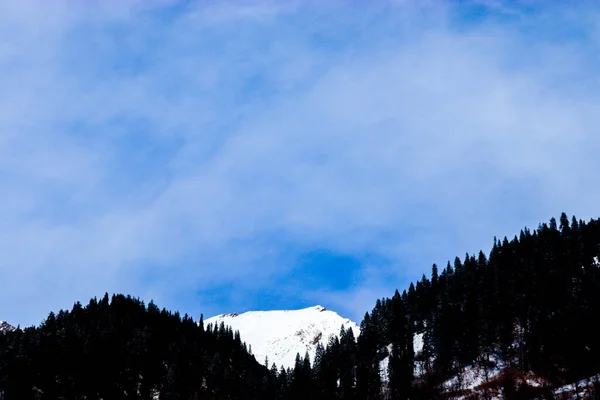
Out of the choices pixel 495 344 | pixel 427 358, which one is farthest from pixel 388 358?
pixel 495 344

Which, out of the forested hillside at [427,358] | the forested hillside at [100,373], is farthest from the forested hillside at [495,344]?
the forested hillside at [100,373]

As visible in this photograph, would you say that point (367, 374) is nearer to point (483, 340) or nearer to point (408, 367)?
point (408, 367)

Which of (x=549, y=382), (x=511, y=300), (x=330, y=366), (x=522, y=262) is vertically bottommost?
(x=549, y=382)

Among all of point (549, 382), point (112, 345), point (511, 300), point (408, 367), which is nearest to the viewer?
point (549, 382)

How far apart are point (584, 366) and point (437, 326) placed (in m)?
42.9

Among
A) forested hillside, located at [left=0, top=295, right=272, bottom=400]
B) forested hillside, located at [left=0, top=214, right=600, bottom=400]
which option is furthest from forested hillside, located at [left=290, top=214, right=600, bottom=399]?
forested hillside, located at [left=0, top=295, right=272, bottom=400]

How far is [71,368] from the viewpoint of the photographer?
17700cm

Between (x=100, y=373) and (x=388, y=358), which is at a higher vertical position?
(x=388, y=358)

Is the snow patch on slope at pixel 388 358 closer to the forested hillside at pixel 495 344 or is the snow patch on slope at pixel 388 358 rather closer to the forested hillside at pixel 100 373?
the forested hillside at pixel 495 344

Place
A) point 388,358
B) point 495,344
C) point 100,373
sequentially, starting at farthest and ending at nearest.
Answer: point 388,358
point 100,373
point 495,344

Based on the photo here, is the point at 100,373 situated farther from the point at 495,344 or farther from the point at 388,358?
the point at 495,344

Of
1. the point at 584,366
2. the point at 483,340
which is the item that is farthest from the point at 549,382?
the point at 483,340

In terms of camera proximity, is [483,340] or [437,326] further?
[437,326]

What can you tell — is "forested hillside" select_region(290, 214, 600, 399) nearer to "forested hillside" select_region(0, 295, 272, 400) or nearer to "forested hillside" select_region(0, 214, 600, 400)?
"forested hillside" select_region(0, 214, 600, 400)
